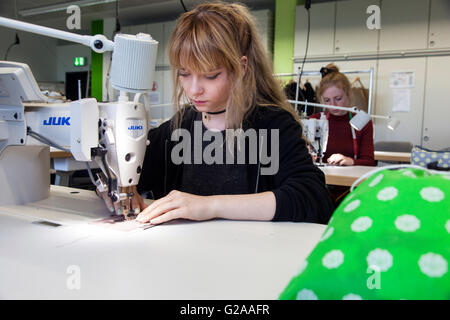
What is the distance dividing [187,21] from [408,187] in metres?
0.82

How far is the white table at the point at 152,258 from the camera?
0.55m

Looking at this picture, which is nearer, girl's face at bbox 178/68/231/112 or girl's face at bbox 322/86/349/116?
girl's face at bbox 178/68/231/112

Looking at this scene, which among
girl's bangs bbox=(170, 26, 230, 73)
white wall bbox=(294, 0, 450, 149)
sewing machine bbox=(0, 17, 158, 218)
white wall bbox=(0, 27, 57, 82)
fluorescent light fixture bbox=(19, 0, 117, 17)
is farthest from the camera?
white wall bbox=(0, 27, 57, 82)

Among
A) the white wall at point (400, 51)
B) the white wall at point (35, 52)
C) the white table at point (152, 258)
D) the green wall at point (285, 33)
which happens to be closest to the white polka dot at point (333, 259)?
the white table at point (152, 258)

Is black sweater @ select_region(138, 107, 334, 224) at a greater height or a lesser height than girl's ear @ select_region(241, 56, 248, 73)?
lesser

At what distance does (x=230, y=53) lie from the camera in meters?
1.06

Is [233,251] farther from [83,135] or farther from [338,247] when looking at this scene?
[83,135]

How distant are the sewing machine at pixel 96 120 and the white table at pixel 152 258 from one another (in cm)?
15

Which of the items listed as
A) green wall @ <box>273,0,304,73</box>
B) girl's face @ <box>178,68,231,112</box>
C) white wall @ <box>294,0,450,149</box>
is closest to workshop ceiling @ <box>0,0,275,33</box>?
green wall @ <box>273,0,304,73</box>

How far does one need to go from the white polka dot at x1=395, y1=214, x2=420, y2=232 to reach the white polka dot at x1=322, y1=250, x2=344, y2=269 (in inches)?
3.1

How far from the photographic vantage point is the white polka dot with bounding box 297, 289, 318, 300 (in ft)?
1.55

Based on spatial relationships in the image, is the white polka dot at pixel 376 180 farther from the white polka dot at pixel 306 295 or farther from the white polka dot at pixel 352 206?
the white polka dot at pixel 306 295

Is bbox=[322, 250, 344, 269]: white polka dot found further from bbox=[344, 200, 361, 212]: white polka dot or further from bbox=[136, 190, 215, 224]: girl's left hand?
bbox=[136, 190, 215, 224]: girl's left hand

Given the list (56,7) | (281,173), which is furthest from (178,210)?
(56,7)
